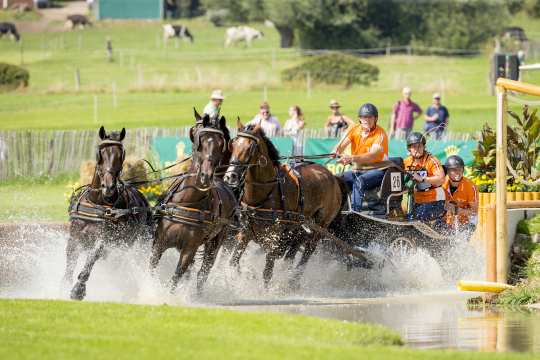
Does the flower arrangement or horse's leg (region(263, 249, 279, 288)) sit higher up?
the flower arrangement

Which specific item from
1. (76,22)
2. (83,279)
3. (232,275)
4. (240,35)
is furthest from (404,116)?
(76,22)

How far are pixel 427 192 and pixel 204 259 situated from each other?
3.90m

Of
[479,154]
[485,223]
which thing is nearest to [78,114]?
[479,154]

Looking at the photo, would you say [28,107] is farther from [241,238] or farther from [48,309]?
[48,309]

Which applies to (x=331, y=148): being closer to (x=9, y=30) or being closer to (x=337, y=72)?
(x=337, y=72)

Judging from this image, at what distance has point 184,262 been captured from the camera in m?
13.6

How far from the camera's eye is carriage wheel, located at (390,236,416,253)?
16.5m

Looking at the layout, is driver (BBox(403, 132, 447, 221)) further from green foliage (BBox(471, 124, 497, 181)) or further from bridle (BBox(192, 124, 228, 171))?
bridle (BBox(192, 124, 228, 171))

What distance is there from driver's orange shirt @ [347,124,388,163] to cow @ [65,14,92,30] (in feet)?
204

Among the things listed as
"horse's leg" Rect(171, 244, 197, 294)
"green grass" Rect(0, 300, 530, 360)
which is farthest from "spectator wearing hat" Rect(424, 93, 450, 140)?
"green grass" Rect(0, 300, 530, 360)

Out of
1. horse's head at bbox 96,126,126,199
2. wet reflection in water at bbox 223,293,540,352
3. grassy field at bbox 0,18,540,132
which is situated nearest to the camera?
wet reflection in water at bbox 223,293,540,352

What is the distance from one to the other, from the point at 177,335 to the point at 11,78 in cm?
4184

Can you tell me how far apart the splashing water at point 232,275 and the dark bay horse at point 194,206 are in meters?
0.35

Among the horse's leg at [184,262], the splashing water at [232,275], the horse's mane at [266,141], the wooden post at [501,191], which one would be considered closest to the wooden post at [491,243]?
the wooden post at [501,191]
